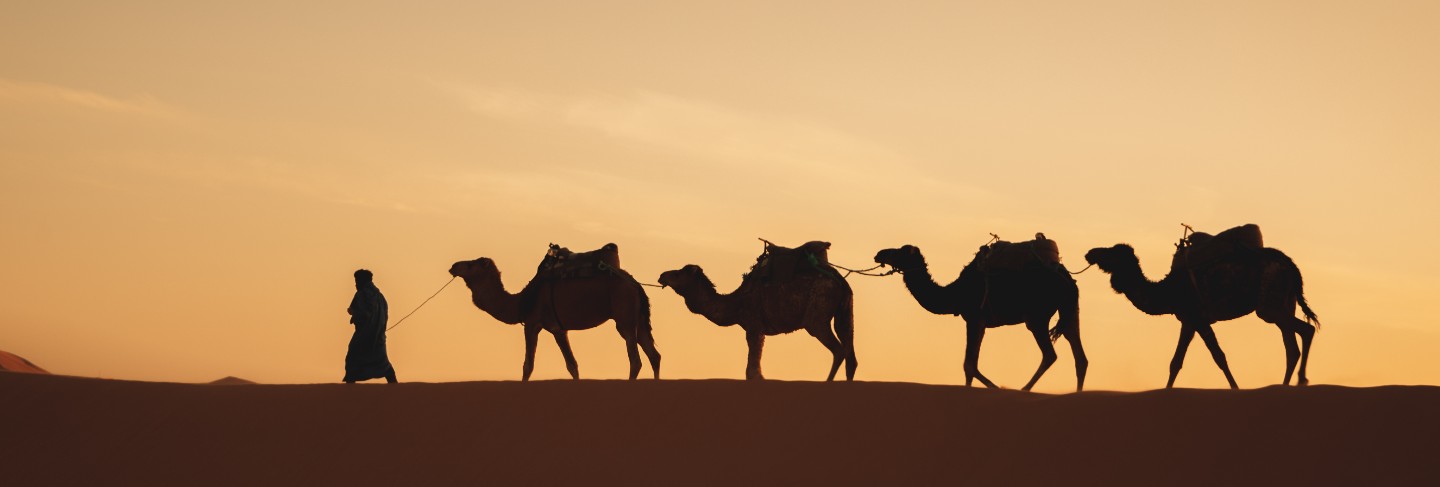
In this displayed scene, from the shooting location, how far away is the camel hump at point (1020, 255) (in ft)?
58.5

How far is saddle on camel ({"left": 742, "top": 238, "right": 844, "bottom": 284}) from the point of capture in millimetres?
18922

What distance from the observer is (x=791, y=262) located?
18984 millimetres

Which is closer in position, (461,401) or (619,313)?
(461,401)

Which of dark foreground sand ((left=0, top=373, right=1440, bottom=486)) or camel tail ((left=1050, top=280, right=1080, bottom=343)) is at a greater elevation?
camel tail ((left=1050, top=280, right=1080, bottom=343))

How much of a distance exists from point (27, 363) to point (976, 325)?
57.3ft

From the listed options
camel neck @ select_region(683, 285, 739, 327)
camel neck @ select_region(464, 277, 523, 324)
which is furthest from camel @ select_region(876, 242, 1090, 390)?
camel neck @ select_region(464, 277, 523, 324)

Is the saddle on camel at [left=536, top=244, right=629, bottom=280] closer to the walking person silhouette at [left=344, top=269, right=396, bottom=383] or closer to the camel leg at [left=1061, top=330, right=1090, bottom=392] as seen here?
the walking person silhouette at [left=344, top=269, right=396, bottom=383]

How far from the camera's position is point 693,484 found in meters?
14.7

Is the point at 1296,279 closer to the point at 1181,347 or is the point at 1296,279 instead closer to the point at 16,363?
the point at 1181,347

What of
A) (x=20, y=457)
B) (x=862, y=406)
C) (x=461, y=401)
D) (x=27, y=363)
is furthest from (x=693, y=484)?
(x=27, y=363)

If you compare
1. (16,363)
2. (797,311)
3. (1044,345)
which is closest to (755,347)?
(797,311)

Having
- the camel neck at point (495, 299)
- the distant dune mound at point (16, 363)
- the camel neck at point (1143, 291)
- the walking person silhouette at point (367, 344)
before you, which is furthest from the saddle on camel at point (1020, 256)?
the distant dune mound at point (16, 363)

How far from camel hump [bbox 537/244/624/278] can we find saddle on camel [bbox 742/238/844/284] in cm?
180

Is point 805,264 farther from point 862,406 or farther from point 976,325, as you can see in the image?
point 862,406
